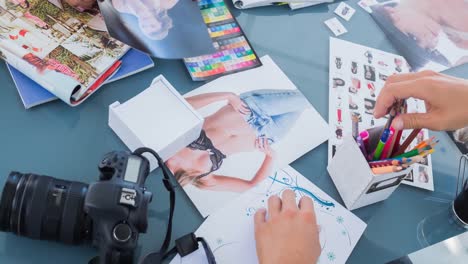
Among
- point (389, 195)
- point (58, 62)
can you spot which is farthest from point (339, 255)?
point (58, 62)

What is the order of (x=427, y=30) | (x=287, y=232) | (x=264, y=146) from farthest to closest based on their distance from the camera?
(x=427, y=30) → (x=264, y=146) → (x=287, y=232)

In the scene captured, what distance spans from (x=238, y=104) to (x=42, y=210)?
0.36 meters

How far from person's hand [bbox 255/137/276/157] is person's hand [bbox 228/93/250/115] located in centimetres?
6

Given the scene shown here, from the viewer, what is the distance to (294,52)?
928 mm

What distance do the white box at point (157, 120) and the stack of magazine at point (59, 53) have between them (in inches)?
2.9

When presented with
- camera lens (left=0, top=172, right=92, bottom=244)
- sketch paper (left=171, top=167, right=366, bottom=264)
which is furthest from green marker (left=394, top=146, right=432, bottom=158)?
camera lens (left=0, top=172, right=92, bottom=244)

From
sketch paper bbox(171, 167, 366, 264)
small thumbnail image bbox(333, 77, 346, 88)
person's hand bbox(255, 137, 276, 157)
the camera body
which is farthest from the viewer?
small thumbnail image bbox(333, 77, 346, 88)

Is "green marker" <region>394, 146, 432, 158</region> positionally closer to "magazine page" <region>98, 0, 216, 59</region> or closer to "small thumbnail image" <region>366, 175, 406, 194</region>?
"small thumbnail image" <region>366, 175, 406, 194</region>

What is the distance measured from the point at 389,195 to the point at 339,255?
142 mm

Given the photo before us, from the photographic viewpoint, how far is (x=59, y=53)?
77cm

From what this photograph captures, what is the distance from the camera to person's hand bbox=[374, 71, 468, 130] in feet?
2.37

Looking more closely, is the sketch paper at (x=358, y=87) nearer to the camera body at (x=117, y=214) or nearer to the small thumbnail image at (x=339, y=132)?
the small thumbnail image at (x=339, y=132)

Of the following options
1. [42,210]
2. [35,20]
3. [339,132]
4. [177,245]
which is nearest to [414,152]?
[339,132]

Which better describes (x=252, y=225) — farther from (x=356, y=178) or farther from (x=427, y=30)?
(x=427, y=30)
